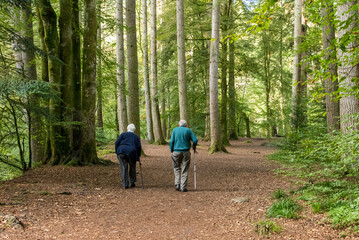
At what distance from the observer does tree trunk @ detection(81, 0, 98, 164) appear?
10102 mm

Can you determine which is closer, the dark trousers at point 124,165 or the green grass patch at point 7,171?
the dark trousers at point 124,165

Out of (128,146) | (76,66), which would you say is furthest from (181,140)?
(76,66)

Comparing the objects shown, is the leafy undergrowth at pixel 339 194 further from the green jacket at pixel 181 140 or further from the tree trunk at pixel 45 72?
the tree trunk at pixel 45 72

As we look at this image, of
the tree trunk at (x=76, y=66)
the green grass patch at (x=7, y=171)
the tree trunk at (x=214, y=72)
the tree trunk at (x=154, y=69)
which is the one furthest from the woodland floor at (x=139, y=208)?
the tree trunk at (x=154, y=69)

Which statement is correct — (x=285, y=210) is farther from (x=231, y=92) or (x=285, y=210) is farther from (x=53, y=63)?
(x=231, y=92)

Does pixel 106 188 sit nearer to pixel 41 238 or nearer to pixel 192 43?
pixel 41 238

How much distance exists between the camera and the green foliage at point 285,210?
487 cm

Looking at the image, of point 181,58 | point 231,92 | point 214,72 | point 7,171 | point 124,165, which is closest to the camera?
point 124,165

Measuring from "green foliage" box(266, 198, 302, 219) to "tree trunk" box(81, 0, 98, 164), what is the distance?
6.94 meters

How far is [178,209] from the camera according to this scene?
582 centimetres

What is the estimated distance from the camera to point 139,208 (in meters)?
5.85

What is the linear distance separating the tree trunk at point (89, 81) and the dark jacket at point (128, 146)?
2872 millimetres

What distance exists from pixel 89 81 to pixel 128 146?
3.89m

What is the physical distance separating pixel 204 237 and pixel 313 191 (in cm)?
300
